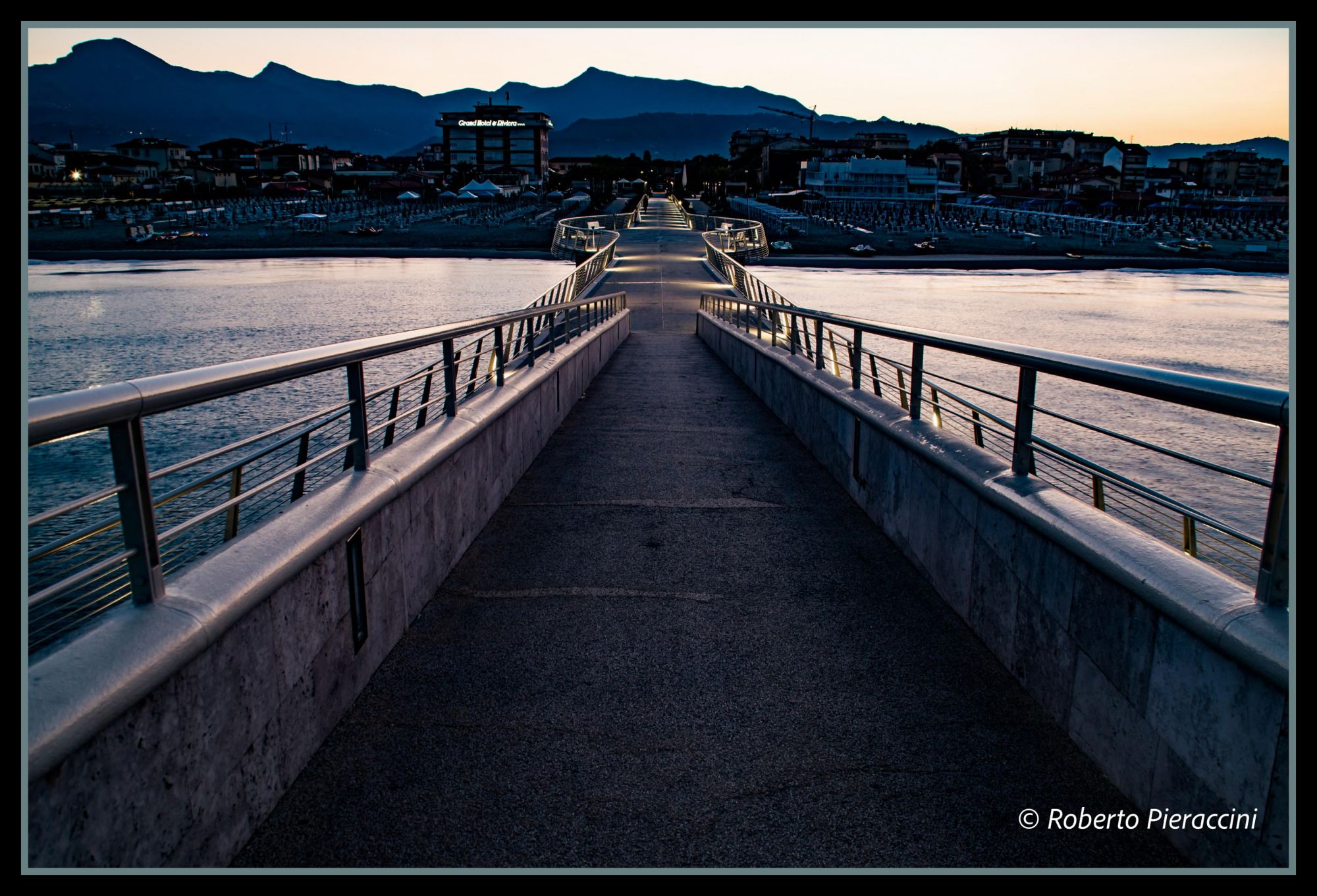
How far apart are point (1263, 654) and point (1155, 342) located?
3905 centimetres

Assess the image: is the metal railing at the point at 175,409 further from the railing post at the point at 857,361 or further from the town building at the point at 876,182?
the town building at the point at 876,182

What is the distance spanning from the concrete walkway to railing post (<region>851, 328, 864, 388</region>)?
1.54 m

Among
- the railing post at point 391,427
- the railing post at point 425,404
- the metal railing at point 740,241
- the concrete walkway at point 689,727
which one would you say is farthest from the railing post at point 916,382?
the metal railing at point 740,241

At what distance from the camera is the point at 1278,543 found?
241 centimetres

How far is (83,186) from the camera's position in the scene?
147375 millimetres

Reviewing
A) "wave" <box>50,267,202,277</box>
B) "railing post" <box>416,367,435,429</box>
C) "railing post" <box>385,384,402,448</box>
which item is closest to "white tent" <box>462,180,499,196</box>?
"wave" <box>50,267,202,277</box>

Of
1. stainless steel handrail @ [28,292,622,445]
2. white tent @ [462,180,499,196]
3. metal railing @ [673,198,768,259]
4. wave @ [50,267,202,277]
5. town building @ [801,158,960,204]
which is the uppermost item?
Answer: town building @ [801,158,960,204]

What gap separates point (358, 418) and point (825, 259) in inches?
2855

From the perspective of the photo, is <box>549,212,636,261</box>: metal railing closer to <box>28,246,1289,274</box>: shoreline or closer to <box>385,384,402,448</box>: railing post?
<box>28,246,1289,274</box>: shoreline

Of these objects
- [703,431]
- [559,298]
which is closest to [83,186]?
[559,298]

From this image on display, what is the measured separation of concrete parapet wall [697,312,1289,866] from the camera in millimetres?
2311

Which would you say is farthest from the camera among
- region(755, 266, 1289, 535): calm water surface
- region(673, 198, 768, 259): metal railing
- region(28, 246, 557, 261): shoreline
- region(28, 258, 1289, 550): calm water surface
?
region(28, 246, 557, 261): shoreline

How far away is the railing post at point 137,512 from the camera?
2.30m
